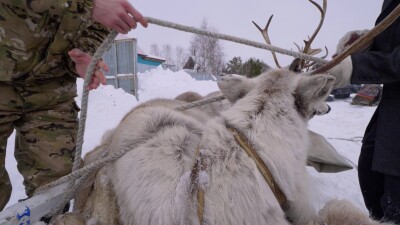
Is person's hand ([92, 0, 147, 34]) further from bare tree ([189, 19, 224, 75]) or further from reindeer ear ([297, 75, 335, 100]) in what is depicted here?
bare tree ([189, 19, 224, 75])

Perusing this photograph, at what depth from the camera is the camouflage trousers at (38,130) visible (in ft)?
7.20

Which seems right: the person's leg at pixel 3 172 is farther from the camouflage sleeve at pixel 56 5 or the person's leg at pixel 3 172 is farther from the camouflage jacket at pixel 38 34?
the camouflage sleeve at pixel 56 5

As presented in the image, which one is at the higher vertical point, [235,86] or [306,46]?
[306,46]

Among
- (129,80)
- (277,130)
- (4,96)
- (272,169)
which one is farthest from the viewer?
(129,80)

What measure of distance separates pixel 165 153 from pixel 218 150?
29 centimetres

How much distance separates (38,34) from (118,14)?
2.15 feet

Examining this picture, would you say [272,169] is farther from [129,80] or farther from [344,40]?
[129,80]

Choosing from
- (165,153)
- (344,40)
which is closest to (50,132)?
(165,153)

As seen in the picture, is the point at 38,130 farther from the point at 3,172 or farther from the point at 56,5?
the point at 56,5

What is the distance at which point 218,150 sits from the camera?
167cm

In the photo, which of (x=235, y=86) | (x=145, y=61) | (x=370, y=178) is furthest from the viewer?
(x=145, y=61)

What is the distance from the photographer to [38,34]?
2.13 metres

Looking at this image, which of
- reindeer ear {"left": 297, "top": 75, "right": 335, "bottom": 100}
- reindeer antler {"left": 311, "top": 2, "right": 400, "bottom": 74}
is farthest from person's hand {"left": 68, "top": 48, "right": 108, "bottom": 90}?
reindeer antler {"left": 311, "top": 2, "right": 400, "bottom": 74}

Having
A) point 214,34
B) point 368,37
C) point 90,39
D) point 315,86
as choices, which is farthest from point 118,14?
point 368,37
